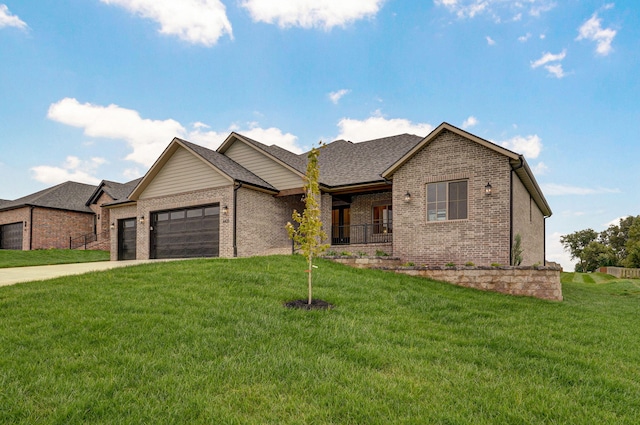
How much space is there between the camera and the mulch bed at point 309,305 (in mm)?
6797

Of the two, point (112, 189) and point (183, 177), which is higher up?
point (112, 189)

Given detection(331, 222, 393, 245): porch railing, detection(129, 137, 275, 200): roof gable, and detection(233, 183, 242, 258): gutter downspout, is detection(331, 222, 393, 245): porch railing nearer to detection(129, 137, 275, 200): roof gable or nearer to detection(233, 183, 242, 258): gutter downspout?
detection(129, 137, 275, 200): roof gable

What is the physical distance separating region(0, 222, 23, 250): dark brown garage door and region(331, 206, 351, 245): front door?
22.9 metres

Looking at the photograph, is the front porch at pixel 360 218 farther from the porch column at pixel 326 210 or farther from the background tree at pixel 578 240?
the background tree at pixel 578 240

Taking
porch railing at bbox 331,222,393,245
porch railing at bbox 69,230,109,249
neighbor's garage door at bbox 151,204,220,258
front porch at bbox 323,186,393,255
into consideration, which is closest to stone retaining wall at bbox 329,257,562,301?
front porch at bbox 323,186,393,255

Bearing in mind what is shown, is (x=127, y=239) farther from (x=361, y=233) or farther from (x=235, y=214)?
(x=361, y=233)

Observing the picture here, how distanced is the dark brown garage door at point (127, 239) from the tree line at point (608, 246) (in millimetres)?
44707

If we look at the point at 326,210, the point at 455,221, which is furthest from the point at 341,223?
the point at 455,221

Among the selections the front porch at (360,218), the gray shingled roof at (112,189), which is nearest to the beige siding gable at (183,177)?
the front porch at (360,218)

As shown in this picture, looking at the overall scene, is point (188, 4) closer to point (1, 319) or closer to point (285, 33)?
point (285, 33)

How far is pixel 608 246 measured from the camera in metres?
48.3

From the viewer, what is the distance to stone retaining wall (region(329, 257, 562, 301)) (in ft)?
36.4

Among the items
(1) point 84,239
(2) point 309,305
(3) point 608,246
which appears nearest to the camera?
(2) point 309,305

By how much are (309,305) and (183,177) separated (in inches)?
520
